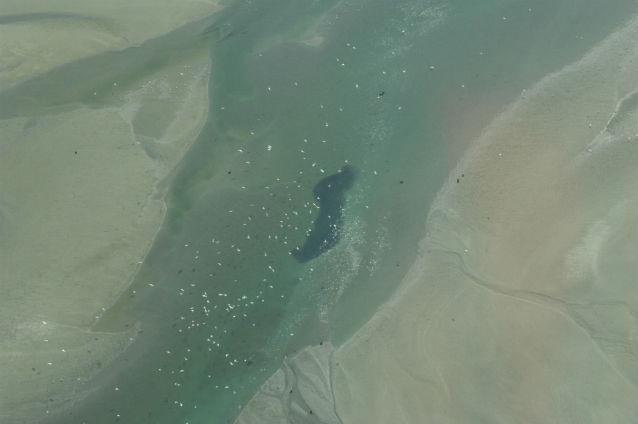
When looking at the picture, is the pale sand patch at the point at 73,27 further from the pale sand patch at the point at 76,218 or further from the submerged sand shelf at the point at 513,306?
the submerged sand shelf at the point at 513,306

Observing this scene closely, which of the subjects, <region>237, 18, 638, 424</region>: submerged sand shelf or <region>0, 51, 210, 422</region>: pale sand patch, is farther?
<region>0, 51, 210, 422</region>: pale sand patch

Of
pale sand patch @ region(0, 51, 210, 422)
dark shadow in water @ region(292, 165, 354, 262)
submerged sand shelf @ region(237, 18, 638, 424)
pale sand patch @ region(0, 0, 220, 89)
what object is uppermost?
pale sand patch @ region(0, 0, 220, 89)

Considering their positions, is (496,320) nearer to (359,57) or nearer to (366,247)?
(366,247)

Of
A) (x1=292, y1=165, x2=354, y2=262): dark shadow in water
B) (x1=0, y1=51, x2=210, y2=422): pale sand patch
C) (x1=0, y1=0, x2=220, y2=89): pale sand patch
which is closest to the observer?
(x1=0, y1=51, x2=210, y2=422): pale sand patch

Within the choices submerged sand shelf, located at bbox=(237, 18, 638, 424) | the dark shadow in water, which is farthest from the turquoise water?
submerged sand shelf, located at bbox=(237, 18, 638, 424)

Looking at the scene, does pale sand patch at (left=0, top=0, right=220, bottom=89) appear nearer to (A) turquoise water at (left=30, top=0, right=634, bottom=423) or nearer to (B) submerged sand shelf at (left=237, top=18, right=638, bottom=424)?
(A) turquoise water at (left=30, top=0, right=634, bottom=423)

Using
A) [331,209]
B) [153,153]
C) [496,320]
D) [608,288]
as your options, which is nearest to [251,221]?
[331,209]

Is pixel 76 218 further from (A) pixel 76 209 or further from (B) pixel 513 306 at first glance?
(B) pixel 513 306
